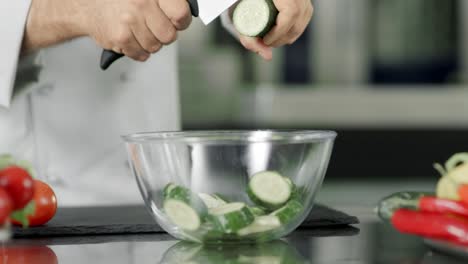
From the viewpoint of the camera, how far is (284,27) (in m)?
1.31

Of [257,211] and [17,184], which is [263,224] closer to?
[257,211]

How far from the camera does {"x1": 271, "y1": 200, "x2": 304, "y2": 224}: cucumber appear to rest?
103 cm

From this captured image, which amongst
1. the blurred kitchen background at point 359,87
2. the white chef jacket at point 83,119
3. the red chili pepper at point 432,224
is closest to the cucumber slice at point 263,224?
the red chili pepper at point 432,224

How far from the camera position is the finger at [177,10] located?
125cm

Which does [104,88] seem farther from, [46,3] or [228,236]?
[228,236]

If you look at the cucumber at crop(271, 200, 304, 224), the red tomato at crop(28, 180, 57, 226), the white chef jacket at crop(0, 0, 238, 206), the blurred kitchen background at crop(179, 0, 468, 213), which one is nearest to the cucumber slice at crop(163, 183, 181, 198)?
the cucumber at crop(271, 200, 304, 224)

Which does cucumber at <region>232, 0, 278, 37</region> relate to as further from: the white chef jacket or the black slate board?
the white chef jacket

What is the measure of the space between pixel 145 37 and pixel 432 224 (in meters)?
0.53

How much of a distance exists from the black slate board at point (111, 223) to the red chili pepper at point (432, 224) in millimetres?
200

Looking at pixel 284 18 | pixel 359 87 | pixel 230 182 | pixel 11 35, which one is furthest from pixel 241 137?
pixel 359 87

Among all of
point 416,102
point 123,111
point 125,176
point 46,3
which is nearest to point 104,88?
point 123,111

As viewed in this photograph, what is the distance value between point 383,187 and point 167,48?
1.55m

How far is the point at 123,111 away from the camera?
6.12 ft

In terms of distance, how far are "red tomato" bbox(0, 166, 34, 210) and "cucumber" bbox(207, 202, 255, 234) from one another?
0.23 meters
